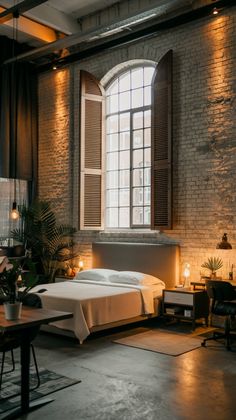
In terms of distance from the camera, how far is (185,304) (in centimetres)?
660

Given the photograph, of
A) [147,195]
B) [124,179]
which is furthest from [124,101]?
[147,195]

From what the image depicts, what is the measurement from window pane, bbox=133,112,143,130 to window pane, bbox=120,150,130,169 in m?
0.48

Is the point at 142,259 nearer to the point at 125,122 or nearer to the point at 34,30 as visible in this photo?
the point at 125,122

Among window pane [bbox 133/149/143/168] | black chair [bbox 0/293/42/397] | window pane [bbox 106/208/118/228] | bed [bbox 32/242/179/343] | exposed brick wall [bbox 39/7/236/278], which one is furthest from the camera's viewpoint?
window pane [bbox 106/208/118/228]

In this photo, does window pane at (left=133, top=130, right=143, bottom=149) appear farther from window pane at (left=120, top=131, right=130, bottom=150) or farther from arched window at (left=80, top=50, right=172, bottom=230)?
window pane at (left=120, top=131, right=130, bottom=150)

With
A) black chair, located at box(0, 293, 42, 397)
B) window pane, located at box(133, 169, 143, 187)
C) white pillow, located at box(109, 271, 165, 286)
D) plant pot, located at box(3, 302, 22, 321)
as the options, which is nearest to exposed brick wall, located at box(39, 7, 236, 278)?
white pillow, located at box(109, 271, 165, 286)

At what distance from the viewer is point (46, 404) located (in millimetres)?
3791

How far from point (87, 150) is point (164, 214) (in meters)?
2.16

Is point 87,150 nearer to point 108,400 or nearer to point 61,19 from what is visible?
point 61,19

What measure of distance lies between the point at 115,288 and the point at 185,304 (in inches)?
40.3

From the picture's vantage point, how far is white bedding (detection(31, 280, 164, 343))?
5.71 m

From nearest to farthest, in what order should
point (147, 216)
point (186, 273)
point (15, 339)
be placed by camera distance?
point (15, 339), point (186, 273), point (147, 216)

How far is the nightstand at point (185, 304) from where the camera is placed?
6.53m

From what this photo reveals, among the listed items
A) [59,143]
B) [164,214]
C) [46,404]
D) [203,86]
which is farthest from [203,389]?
[59,143]
